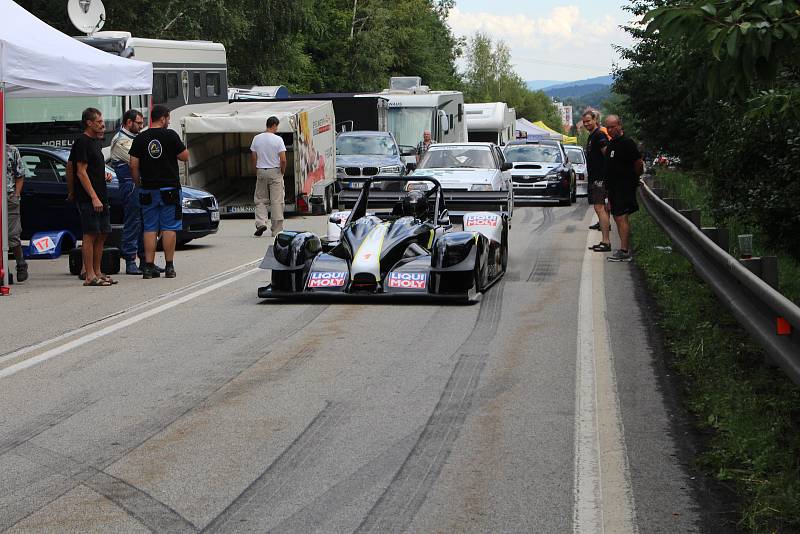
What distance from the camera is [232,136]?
2775cm

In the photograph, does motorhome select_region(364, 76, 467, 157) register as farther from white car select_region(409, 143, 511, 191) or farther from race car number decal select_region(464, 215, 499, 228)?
race car number decal select_region(464, 215, 499, 228)

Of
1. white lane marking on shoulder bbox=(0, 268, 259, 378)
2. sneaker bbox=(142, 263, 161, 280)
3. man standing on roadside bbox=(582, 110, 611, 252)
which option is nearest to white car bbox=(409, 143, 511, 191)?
man standing on roadside bbox=(582, 110, 611, 252)

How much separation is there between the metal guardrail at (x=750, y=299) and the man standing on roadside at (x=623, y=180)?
3092mm

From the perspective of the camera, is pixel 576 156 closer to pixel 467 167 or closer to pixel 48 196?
pixel 467 167

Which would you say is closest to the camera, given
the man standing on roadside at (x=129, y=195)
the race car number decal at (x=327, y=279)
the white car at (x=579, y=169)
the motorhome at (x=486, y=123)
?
the race car number decal at (x=327, y=279)

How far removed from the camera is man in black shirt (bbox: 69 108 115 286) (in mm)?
13836

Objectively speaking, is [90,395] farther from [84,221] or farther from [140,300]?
[84,221]

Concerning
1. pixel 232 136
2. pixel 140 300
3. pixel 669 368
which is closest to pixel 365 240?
pixel 140 300

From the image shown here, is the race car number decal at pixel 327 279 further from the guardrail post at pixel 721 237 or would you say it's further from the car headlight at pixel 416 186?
the guardrail post at pixel 721 237

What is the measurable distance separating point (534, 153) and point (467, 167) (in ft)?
38.5

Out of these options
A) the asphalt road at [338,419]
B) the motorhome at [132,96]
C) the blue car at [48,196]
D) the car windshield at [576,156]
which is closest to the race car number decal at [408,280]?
the asphalt road at [338,419]

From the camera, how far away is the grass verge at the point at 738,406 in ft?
17.8

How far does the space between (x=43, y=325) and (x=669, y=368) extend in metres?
5.66

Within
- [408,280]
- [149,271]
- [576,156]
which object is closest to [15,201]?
[149,271]
